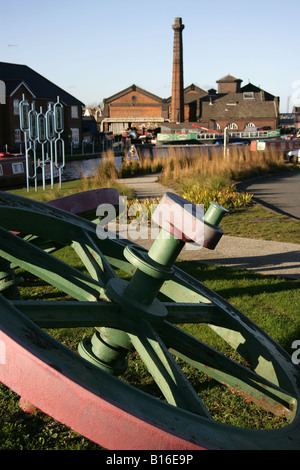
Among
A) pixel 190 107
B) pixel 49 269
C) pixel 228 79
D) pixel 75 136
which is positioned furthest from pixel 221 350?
pixel 228 79

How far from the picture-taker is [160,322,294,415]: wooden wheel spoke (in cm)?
269

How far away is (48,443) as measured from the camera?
10.4 feet

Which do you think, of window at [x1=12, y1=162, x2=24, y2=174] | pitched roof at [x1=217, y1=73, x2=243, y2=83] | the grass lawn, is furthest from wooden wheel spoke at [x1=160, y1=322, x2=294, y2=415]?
pitched roof at [x1=217, y1=73, x2=243, y2=83]

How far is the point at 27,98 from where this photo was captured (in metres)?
41.3

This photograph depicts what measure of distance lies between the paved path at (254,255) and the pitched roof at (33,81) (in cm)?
3455

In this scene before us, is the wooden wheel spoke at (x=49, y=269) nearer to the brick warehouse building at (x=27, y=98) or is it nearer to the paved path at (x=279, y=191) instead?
the paved path at (x=279, y=191)

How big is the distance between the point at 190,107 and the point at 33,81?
23.5 m

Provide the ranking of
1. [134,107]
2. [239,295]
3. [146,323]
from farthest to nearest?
[134,107] → [239,295] → [146,323]

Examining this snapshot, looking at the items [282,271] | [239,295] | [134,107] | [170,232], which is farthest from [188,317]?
[134,107]

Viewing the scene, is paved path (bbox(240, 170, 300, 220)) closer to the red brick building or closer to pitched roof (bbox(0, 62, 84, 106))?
pitched roof (bbox(0, 62, 84, 106))

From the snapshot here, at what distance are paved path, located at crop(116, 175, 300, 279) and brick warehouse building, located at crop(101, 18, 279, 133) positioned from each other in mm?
45413

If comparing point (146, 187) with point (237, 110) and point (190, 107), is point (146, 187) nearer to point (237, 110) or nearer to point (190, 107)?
point (190, 107)
